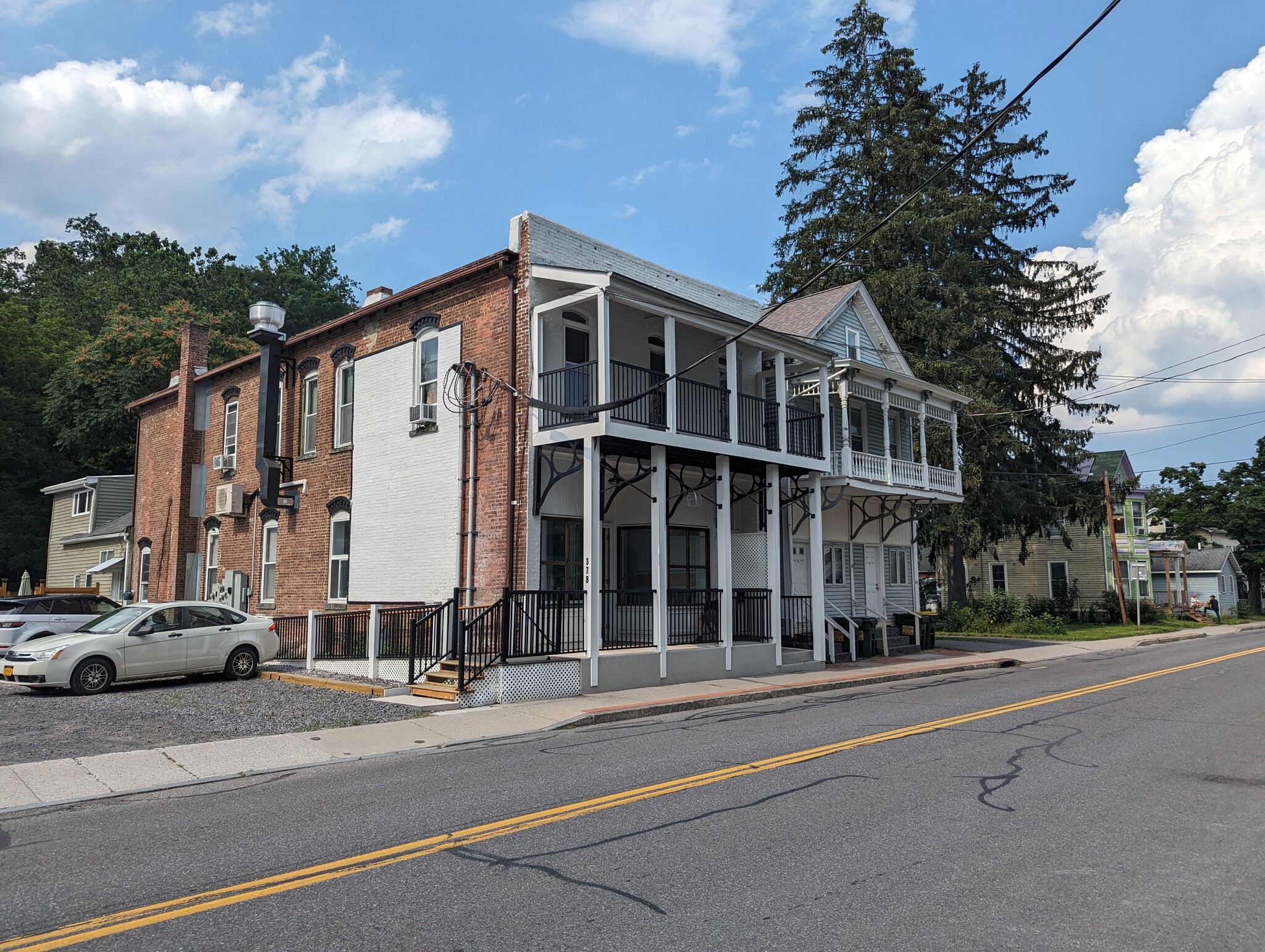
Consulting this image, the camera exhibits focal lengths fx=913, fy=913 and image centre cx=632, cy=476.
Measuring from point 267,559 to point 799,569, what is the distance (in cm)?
1366

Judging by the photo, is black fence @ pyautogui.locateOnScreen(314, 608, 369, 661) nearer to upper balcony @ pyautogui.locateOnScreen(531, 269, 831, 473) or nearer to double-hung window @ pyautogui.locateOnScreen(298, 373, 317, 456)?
double-hung window @ pyautogui.locateOnScreen(298, 373, 317, 456)

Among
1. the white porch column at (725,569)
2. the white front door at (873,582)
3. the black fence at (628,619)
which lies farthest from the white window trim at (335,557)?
the white front door at (873,582)

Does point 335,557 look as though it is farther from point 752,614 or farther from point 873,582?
point 873,582

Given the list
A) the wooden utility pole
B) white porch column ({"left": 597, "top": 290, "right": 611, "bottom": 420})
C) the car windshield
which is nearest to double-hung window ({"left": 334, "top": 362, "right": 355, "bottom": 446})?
the car windshield

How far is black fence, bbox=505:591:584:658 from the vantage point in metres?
14.3

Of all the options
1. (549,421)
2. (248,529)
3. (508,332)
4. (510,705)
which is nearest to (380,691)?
(510,705)

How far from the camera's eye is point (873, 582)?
25.3 meters

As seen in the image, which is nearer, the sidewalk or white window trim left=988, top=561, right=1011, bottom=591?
the sidewalk

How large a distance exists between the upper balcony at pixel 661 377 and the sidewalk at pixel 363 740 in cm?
436

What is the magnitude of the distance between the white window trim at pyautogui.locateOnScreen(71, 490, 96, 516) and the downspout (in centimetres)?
2554

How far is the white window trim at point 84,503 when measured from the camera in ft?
115

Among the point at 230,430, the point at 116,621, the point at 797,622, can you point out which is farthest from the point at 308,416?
the point at 797,622

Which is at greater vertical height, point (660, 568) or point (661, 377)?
point (661, 377)

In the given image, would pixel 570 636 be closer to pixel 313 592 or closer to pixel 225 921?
pixel 313 592
